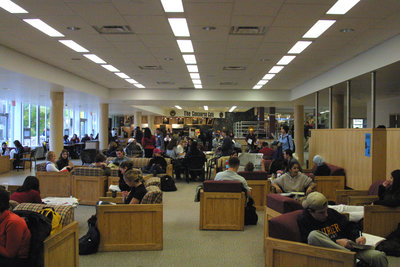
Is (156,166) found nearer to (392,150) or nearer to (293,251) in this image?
(392,150)

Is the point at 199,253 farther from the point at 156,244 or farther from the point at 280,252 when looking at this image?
the point at 280,252

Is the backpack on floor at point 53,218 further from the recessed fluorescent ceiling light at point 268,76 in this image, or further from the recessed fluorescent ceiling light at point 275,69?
the recessed fluorescent ceiling light at point 268,76

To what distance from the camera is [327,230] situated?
3.06 m

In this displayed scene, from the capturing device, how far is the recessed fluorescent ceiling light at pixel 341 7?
5131 millimetres

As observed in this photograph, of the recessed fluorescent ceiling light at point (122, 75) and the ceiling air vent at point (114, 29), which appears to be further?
the recessed fluorescent ceiling light at point (122, 75)

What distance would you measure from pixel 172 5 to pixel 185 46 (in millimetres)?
2623

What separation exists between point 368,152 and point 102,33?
644cm

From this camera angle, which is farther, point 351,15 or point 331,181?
point 331,181

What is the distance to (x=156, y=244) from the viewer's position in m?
4.56

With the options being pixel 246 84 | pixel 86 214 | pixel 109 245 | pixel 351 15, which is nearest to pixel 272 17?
pixel 351 15

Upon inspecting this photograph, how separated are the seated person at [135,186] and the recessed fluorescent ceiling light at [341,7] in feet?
13.2

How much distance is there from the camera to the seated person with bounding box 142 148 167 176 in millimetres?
9467

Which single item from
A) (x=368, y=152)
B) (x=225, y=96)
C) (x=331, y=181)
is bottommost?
(x=331, y=181)

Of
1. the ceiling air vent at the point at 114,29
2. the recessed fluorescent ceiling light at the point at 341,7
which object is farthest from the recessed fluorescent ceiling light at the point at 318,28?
the ceiling air vent at the point at 114,29
